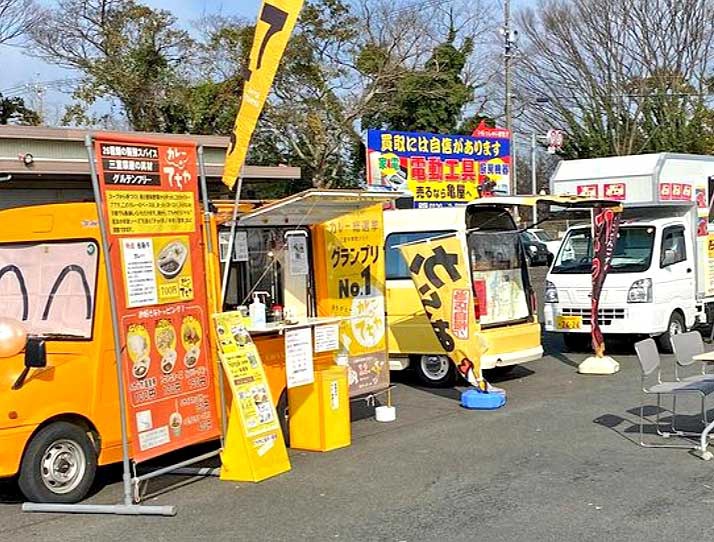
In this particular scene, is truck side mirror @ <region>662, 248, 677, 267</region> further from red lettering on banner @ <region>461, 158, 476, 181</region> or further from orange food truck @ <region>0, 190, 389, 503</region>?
red lettering on banner @ <region>461, 158, 476, 181</region>

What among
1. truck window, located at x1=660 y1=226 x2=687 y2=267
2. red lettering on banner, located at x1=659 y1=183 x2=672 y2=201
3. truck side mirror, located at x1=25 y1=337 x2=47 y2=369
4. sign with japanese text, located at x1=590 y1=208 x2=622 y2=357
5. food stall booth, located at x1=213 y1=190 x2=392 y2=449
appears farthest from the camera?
red lettering on banner, located at x1=659 y1=183 x2=672 y2=201

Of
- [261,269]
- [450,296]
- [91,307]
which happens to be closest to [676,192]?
[450,296]

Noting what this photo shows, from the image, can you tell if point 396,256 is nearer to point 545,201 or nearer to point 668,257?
point 545,201

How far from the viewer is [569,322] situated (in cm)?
1307

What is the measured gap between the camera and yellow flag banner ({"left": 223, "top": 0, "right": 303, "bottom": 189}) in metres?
7.00

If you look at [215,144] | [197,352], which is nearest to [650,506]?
[197,352]

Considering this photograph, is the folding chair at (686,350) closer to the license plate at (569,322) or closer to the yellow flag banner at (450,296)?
the yellow flag banner at (450,296)

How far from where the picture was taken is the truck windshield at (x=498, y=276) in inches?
431

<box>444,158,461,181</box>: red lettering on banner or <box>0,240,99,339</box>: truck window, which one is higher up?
<box>444,158,461,181</box>: red lettering on banner

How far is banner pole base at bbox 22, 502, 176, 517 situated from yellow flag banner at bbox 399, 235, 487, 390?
4.16 meters

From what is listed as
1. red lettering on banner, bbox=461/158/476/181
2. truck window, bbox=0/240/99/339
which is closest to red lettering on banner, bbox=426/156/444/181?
red lettering on banner, bbox=461/158/476/181

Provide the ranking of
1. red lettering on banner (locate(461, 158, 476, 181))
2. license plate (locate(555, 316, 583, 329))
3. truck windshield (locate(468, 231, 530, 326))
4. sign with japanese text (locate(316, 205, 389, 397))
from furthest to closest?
red lettering on banner (locate(461, 158, 476, 181)) < license plate (locate(555, 316, 583, 329)) < truck windshield (locate(468, 231, 530, 326)) < sign with japanese text (locate(316, 205, 389, 397))

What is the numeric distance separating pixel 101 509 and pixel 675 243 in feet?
31.8

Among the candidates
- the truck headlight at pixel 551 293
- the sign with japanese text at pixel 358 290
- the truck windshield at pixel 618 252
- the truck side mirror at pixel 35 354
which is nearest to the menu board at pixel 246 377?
the truck side mirror at pixel 35 354
